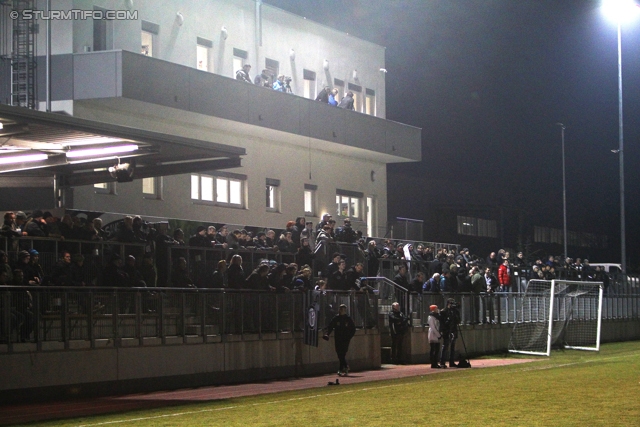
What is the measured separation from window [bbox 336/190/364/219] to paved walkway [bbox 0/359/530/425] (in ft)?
55.6

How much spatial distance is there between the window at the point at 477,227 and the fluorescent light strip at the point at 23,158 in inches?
2154

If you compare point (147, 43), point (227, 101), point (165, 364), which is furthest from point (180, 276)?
point (147, 43)

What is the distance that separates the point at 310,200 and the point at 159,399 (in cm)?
2307

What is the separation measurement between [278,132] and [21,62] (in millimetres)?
10788

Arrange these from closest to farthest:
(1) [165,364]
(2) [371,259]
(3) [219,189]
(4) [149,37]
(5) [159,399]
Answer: (5) [159,399], (1) [165,364], (2) [371,259], (4) [149,37], (3) [219,189]

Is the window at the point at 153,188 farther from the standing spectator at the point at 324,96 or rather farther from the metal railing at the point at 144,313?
the standing spectator at the point at 324,96

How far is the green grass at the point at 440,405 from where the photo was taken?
1443 cm

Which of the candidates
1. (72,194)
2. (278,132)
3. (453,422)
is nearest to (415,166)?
(278,132)

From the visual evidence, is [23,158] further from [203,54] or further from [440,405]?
[203,54]

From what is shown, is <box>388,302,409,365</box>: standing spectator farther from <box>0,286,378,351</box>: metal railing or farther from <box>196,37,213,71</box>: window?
<box>196,37,213,71</box>: window

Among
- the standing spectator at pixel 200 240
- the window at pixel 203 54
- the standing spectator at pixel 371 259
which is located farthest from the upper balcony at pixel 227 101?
the standing spectator at pixel 371 259

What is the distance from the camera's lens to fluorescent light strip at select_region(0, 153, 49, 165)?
23.0 metres

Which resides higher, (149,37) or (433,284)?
(149,37)

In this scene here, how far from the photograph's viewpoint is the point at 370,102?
153ft
